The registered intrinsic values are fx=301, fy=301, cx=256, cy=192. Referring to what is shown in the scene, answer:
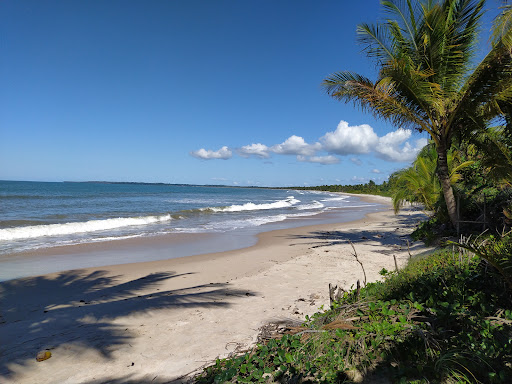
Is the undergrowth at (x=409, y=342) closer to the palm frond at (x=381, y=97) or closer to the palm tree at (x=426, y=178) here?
the palm frond at (x=381, y=97)

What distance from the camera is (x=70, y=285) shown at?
257 inches

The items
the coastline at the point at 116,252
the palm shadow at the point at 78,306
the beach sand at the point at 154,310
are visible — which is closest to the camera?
the beach sand at the point at 154,310

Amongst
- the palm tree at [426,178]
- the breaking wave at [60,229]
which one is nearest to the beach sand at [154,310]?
Answer: the palm tree at [426,178]

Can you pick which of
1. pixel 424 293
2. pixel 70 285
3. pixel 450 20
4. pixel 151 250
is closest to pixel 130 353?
pixel 424 293

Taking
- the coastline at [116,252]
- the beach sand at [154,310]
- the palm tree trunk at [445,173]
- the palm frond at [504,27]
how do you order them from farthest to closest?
1. the coastline at [116,252]
2. the palm tree trunk at [445,173]
3. the palm frond at [504,27]
4. the beach sand at [154,310]

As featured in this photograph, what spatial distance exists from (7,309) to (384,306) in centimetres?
598

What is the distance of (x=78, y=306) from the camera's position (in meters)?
5.09

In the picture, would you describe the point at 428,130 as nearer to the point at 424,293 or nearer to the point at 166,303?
the point at 424,293

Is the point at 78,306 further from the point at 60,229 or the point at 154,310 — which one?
the point at 60,229

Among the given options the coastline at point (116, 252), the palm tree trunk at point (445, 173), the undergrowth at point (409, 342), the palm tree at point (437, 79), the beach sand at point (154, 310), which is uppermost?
the palm tree at point (437, 79)

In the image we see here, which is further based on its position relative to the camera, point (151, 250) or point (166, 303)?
point (151, 250)

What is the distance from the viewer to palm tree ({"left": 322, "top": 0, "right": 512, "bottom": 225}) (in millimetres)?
6680

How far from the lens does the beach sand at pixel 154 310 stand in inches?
124

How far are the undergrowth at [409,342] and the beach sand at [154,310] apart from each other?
0.83 m
